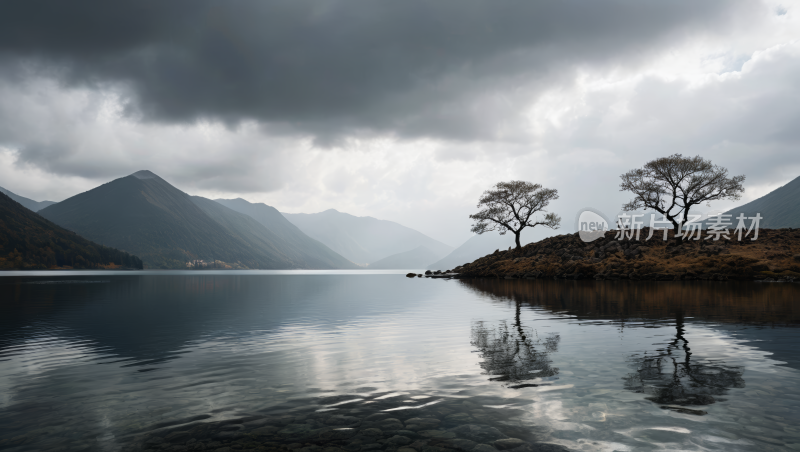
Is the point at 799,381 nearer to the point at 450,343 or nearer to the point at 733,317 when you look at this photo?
the point at 450,343

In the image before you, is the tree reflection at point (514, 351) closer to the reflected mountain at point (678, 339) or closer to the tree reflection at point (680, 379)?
the reflected mountain at point (678, 339)

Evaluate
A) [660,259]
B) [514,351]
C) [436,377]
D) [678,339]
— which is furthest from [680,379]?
[660,259]

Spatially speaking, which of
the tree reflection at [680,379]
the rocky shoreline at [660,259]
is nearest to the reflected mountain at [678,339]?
the tree reflection at [680,379]

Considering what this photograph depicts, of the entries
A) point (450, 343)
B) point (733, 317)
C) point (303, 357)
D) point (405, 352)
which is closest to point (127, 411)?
point (303, 357)

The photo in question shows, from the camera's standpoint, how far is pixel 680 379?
10750 millimetres

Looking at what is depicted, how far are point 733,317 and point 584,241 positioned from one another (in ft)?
203

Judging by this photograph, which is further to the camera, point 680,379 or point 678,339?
point 678,339

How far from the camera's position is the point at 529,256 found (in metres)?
87.7

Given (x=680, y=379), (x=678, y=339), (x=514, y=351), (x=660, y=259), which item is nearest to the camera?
(x=680, y=379)

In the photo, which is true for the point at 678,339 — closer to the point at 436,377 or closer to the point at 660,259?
the point at 436,377

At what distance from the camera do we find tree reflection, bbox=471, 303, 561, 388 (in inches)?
460

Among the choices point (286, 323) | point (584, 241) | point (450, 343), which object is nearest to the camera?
point (450, 343)

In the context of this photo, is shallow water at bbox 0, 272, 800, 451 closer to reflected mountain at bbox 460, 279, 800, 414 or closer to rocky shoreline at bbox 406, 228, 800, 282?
reflected mountain at bbox 460, 279, 800, 414

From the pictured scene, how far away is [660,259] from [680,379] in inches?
2551
